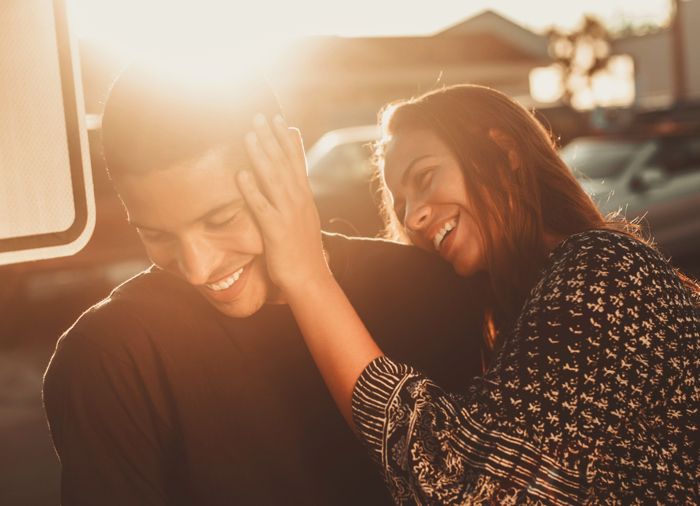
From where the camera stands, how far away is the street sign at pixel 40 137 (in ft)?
3.45

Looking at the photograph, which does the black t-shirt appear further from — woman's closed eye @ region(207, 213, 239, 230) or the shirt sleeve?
woman's closed eye @ region(207, 213, 239, 230)

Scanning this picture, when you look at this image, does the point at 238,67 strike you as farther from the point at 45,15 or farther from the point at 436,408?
the point at 436,408

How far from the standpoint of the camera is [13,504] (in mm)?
3539

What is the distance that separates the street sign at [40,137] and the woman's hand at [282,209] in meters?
0.46

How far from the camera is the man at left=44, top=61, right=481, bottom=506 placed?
4.52ft

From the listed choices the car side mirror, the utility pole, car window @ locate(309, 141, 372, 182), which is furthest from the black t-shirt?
the utility pole

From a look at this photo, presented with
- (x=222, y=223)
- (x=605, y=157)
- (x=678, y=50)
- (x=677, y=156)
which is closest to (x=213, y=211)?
(x=222, y=223)

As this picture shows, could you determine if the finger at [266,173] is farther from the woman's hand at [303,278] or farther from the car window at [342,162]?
the car window at [342,162]

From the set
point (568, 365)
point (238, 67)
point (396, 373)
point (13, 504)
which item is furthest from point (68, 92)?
point (13, 504)

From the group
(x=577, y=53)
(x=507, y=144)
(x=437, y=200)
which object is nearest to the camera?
(x=437, y=200)

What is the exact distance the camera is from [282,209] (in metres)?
1.52

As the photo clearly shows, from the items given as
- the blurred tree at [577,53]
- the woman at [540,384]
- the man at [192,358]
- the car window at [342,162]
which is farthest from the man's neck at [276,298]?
the blurred tree at [577,53]

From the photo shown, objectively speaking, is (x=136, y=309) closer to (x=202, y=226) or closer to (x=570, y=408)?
(x=202, y=226)

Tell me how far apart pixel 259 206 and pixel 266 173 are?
0.08 meters
